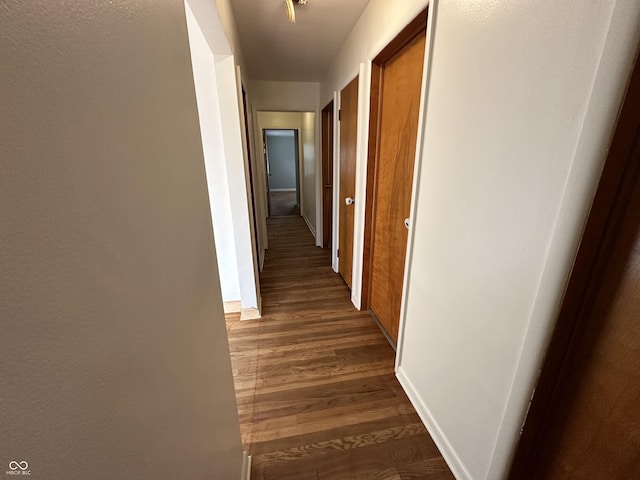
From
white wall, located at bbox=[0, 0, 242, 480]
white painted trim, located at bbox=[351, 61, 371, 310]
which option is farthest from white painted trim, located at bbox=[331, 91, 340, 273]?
white wall, located at bbox=[0, 0, 242, 480]

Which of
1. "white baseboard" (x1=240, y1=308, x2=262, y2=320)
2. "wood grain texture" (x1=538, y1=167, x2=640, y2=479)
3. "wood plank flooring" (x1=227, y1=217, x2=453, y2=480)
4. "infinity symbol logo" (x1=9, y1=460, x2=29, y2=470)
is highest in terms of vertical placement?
"infinity symbol logo" (x1=9, y1=460, x2=29, y2=470)

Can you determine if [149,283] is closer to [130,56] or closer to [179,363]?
[179,363]

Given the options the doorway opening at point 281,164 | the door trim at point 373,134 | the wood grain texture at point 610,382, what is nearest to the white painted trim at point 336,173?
the door trim at point 373,134

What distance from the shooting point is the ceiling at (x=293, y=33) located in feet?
5.70

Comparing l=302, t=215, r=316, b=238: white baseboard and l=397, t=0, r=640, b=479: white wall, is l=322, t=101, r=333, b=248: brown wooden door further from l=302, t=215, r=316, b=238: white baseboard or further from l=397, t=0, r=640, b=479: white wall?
l=397, t=0, r=640, b=479: white wall

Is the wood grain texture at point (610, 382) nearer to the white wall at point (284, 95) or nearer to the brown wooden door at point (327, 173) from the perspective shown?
the brown wooden door at point (327, 173)

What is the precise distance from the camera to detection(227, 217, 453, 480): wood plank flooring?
1149 millimetres

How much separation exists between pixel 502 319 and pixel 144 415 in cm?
99

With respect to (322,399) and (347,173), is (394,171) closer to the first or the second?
(347,173)

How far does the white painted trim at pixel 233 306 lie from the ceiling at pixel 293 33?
7.49 feet

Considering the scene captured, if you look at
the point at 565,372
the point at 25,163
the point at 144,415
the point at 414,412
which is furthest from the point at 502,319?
the point at 25,163

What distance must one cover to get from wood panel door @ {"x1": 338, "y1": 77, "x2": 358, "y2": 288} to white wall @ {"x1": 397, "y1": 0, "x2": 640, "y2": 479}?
1083 millimetres

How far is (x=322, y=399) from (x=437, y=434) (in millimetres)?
606

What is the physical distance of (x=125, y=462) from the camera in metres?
0.38
